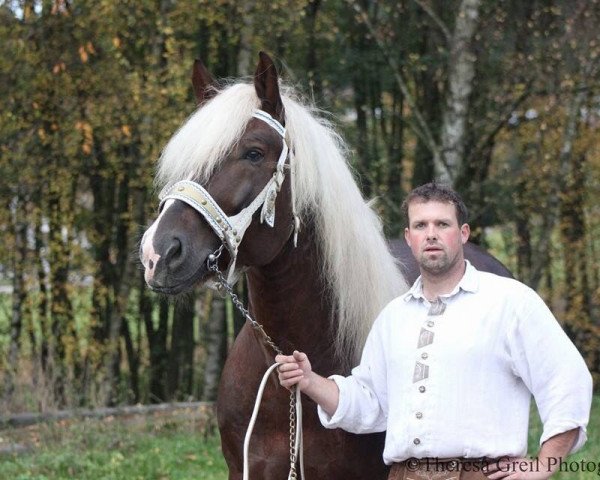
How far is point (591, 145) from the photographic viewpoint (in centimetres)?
1016

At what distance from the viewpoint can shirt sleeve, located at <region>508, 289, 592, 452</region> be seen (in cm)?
240

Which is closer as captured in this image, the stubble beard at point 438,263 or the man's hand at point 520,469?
the man's hand at point 520,469

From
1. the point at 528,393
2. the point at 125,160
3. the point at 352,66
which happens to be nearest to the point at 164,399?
the point at 125,160

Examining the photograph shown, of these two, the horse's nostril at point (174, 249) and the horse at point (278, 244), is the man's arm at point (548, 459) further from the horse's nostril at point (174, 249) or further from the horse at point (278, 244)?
the horse's nostril at point (174, 249)

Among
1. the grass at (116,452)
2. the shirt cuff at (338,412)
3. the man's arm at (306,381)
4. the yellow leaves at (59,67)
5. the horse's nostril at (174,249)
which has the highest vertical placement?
the yellow leaves at (59,67)

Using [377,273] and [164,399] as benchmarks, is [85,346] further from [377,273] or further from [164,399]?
[377,273]

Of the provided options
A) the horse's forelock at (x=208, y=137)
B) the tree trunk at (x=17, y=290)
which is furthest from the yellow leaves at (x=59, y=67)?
the horse's forelock at (x=208, y=137)

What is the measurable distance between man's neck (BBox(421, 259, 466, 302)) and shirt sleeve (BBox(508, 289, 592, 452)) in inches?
7.9

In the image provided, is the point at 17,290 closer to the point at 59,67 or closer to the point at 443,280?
the point at 59,67

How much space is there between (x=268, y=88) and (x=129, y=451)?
4.39 metres

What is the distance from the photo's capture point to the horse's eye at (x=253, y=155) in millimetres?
2957

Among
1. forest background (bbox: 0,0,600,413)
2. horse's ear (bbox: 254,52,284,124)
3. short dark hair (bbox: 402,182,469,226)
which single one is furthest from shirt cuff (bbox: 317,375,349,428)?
forest background (bbox: 0,0,600,413)

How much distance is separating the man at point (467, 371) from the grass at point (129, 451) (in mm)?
3076

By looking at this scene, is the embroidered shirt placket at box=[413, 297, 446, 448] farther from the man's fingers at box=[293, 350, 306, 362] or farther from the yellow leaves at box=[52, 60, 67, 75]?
the yellow leaves at box=[52, 60, 67, 75]
